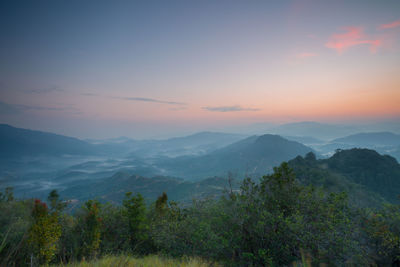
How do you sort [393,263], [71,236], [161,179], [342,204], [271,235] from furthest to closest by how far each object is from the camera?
[161,179], [71,236], [342,204], [271,235], [393,263]

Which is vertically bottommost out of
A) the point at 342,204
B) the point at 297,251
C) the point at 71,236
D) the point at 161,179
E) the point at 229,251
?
the point at 161,179

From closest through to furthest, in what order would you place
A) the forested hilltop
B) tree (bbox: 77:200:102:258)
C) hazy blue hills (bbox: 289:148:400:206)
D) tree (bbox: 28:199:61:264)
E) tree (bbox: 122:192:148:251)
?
the forested hilltop < tree (bbox: 28:199:61:264) < tree (bbox: 77:200:102:258) < tree (bbox: 122:192:148:251) < hazy blue hills (bbox: 289:148:400:206)

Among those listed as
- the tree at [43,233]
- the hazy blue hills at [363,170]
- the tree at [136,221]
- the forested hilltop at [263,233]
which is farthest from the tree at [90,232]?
the hazy blue hills at [363,170]

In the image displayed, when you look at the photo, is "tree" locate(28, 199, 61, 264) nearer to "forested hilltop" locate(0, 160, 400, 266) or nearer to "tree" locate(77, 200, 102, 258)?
"forested hilltop" locate(0, 160, 400, 266)

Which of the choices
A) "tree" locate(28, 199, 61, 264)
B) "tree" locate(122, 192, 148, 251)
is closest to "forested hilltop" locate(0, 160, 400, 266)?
"tree" locate(28, 199, 61, 264)

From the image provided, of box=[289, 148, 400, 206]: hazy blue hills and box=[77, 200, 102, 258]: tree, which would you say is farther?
box=[289, 148, 400, 206]: hazy blue hills

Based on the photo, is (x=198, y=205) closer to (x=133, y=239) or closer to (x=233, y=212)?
(x=233, y=212)

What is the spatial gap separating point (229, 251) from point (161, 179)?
629 feet

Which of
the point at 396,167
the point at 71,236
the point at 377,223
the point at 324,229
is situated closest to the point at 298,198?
the point at 324,229

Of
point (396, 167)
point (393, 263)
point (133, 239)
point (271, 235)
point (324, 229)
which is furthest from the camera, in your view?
point (396, 167)

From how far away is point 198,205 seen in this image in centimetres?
1593

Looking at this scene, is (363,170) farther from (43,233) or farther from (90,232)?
(43,233)

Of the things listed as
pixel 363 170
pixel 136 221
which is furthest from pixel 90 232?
pixel 363 170

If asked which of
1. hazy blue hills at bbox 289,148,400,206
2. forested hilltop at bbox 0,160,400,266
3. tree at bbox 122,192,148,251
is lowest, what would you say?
hazy blue hills at bbox 289,148,400,206
